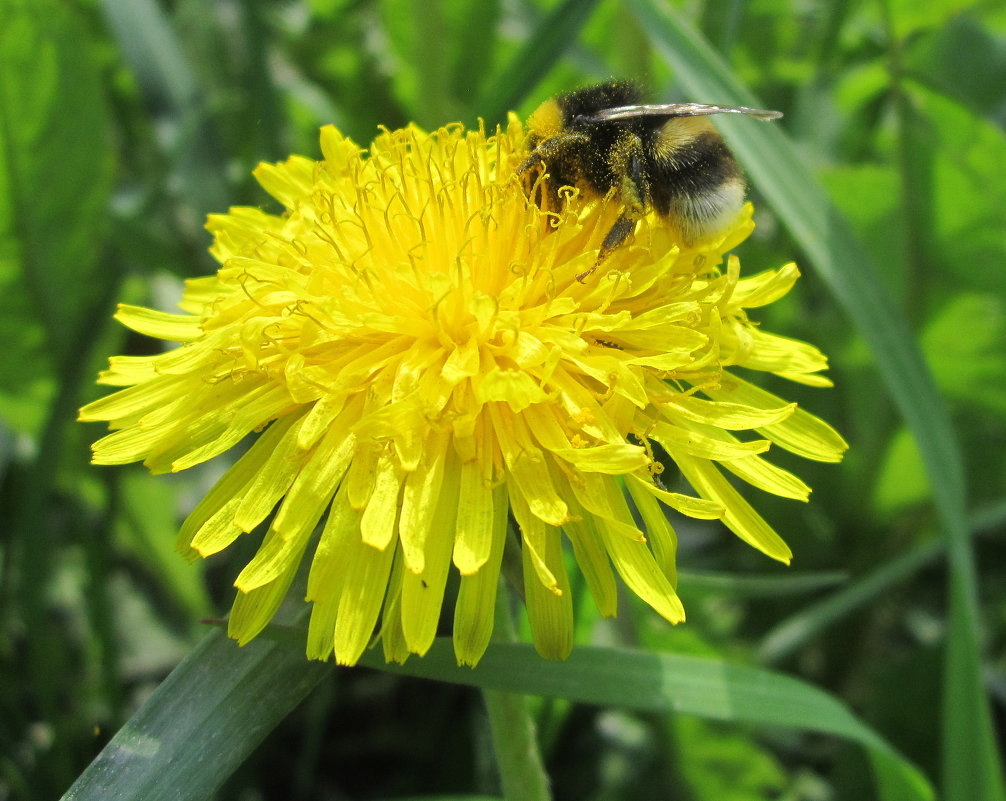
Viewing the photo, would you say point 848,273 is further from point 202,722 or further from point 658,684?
point 202,722

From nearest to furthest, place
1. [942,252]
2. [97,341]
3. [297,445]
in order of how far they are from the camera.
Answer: [297,445], [97,341], [942,252]

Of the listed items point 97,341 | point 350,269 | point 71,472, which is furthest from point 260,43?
point 350,269

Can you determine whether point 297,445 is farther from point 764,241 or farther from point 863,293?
point 764,241

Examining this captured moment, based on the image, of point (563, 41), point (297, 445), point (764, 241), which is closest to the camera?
point (297, 445)

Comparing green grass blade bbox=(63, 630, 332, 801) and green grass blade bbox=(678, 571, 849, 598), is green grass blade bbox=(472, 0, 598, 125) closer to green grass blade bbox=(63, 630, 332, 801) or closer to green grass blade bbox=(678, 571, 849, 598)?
green grass blade bbox=(678, 571, 849, 598)

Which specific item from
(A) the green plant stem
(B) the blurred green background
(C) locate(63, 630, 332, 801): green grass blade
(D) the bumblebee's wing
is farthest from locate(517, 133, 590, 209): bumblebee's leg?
(C) locate(63, 630, 332, 801): green grass blade

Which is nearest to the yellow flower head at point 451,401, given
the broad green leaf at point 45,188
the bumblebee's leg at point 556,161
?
the bumblebee's leg at point 556,161

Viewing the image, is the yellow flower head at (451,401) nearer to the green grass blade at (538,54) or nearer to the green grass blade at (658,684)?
the green grass blade at (658,684)

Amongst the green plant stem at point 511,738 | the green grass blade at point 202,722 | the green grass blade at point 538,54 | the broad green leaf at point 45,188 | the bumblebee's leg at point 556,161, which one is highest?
the broad green leaf at point 45,188
